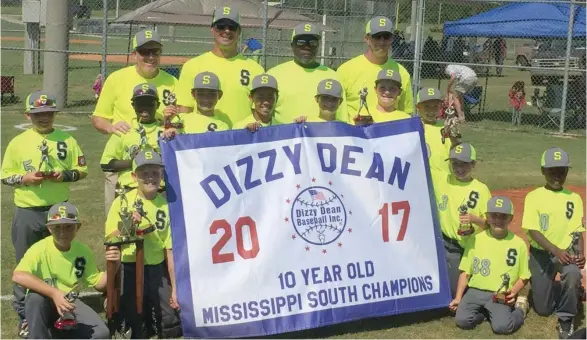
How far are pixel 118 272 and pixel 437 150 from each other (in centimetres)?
329

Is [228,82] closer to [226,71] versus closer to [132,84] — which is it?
[226,71]

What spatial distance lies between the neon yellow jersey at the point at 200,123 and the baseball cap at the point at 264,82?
1.38 feet

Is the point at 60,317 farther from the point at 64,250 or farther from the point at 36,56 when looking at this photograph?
the point at 36,56

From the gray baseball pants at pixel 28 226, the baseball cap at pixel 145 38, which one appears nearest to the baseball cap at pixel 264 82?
the baseball cap at pixel 145 38

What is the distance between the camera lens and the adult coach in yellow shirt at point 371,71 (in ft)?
26.0

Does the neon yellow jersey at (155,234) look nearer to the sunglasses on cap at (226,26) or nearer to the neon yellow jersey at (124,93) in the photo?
the neon yellow jersey at (124,93)

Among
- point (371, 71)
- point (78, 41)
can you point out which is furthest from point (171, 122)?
point (78, 41)

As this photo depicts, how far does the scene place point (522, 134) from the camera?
19.3 metres

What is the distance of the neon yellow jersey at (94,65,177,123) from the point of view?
A: 7.48 m

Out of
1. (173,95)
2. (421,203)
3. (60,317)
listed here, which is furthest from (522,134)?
(60,317)

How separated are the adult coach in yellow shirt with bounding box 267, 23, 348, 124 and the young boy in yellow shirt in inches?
83.7

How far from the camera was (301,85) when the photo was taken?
24.8 ft

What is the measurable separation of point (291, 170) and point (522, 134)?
1336 centimetres

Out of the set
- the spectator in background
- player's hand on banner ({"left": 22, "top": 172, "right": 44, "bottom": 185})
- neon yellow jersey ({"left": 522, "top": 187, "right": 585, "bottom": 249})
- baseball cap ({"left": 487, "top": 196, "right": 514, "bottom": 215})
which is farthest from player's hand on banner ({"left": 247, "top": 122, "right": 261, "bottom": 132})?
the spectator in background
